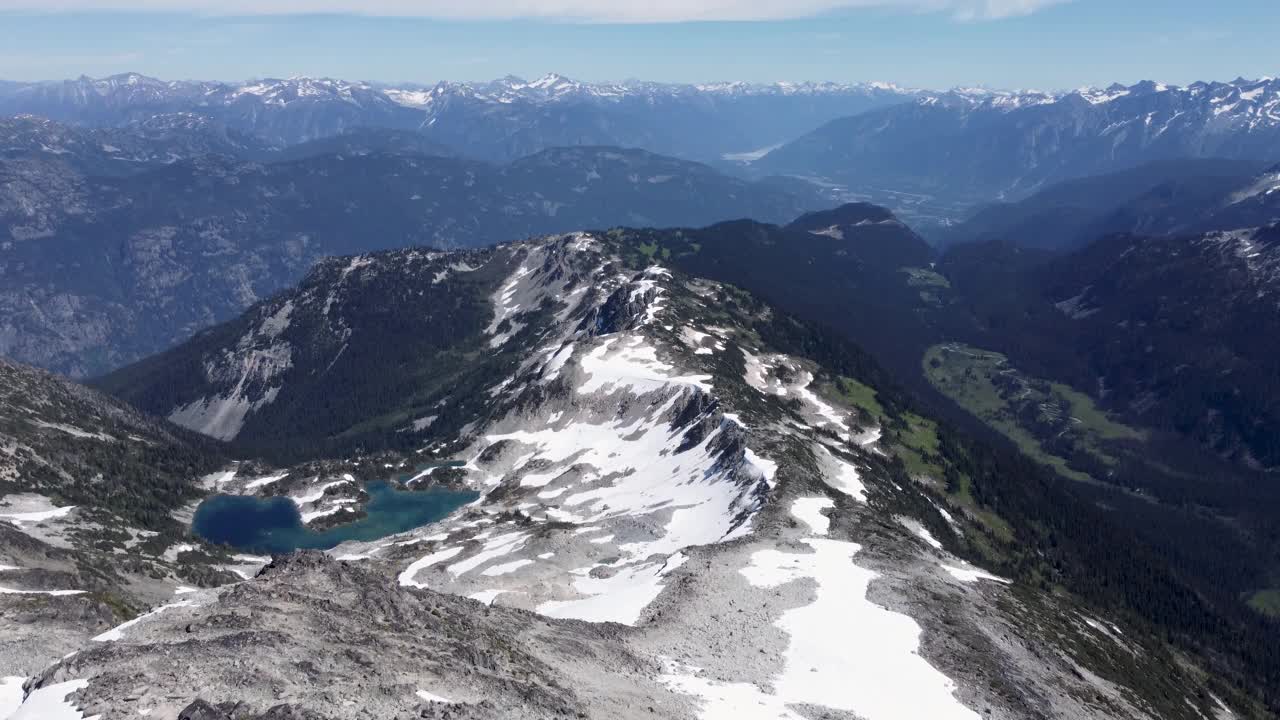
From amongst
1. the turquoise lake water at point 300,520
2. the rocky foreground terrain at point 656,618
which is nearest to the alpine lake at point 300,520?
the turquoise lake water at point 300,520

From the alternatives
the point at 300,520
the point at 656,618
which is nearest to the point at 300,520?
the point at 300,520

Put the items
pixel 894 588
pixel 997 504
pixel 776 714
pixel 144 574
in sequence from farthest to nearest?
pixel 997 504 → pixel 144 574 → pixel 894 588 → pixel 776 714

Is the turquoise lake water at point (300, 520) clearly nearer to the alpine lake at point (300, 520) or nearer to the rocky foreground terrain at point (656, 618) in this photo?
the alpine lake at point (300, 520)

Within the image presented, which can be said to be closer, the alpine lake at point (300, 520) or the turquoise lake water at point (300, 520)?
the alpine lake at point (300, 520)

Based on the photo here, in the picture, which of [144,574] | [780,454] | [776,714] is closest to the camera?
[776,714]

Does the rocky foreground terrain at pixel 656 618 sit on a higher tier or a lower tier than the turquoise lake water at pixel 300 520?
higher

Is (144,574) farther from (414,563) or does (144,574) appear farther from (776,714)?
(776,714)

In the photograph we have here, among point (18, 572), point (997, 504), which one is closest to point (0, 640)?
point (18, 572)

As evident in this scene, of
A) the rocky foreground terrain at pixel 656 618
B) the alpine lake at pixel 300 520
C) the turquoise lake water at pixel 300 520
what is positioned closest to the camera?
the rocky foreground terrain at pixel 656 618

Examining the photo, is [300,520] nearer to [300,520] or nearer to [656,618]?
[300,520]
